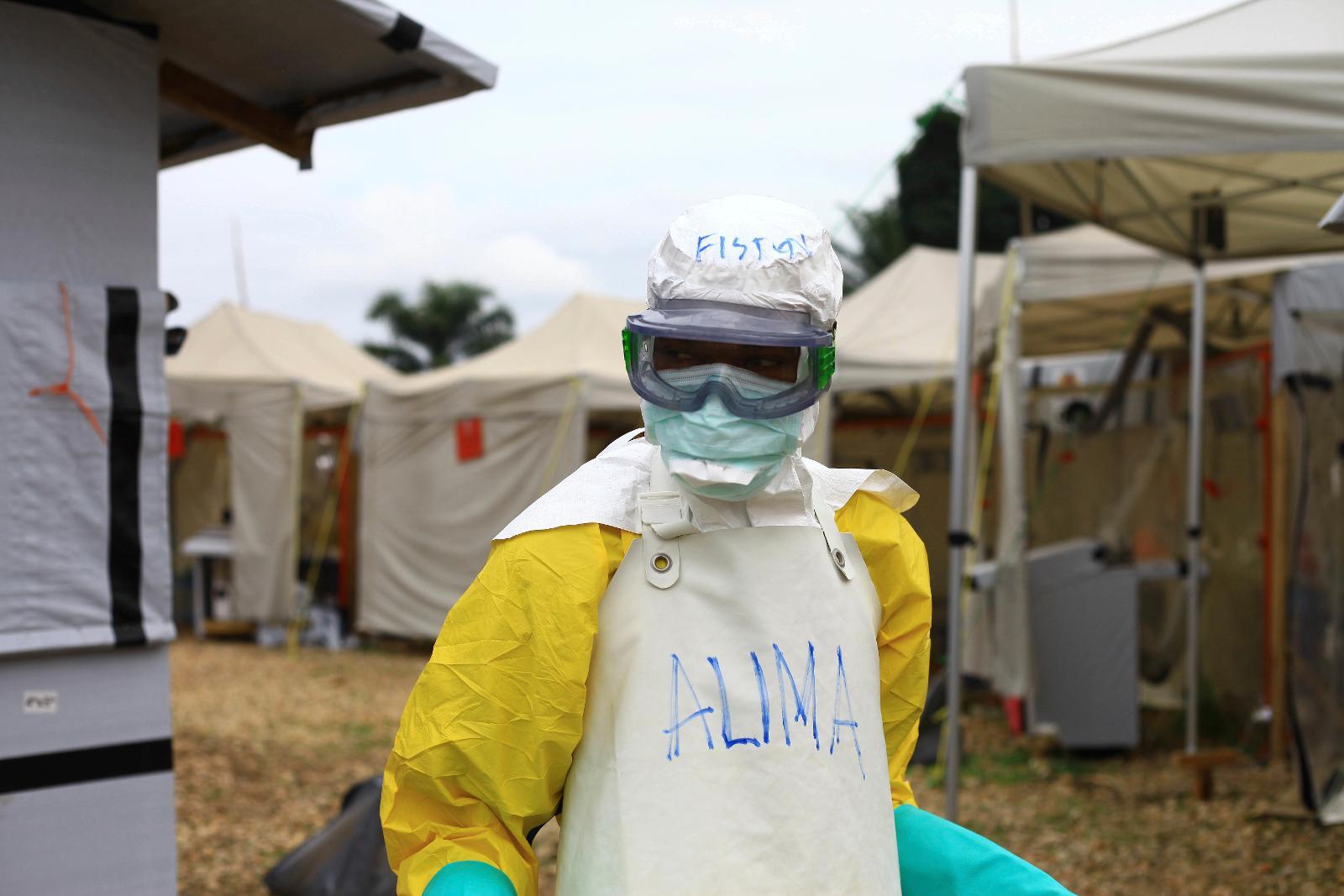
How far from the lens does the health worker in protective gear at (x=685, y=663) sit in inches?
59.7

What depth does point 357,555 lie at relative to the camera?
1276cm

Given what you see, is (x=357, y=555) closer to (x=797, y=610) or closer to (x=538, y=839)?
(x=538, y=839)

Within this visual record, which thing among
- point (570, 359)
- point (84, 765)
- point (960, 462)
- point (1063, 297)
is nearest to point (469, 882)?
point (84, 765)

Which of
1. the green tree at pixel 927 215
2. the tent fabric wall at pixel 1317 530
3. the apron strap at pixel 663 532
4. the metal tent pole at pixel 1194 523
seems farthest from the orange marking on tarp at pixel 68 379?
the green tree at pixel 927 215

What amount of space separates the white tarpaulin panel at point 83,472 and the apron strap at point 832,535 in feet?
7.15

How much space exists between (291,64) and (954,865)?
9.22 feet

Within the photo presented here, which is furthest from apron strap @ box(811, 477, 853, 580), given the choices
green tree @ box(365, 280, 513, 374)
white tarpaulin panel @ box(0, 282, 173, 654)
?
green tree @ box(365, 280, 513, 374)

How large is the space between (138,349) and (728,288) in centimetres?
223

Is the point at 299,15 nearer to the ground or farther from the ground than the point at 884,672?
farther from the ground

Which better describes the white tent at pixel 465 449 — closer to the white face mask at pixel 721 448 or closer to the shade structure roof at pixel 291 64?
the shade structure roof at pixel 291 64

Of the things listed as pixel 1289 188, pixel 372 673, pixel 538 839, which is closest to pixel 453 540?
pixel 372 673

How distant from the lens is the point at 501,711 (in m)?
1.52

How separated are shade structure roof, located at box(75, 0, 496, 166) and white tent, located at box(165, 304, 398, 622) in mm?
8162

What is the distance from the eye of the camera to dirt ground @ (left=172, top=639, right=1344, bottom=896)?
4.86 metres
